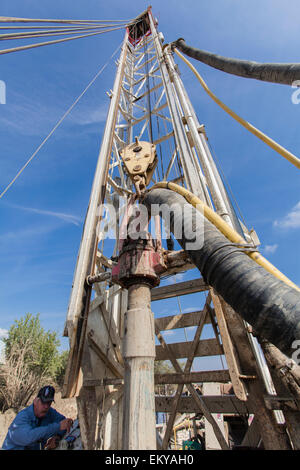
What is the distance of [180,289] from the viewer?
469 centimetres

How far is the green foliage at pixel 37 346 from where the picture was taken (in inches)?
758

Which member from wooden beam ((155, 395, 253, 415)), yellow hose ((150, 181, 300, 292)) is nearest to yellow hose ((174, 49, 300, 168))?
yellow hose ((150, 181, 300, 292))

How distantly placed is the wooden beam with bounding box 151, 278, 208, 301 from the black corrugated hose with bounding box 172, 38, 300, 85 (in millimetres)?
3201

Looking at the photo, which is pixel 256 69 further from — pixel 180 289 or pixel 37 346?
pixel 37 346

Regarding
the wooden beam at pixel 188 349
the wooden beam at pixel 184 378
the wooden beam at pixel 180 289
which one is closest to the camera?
the wooden beam at pixel 184 378

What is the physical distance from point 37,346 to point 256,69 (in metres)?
24.1

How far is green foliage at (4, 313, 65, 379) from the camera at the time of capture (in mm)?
19250

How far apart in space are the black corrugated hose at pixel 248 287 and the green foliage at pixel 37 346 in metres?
21.4

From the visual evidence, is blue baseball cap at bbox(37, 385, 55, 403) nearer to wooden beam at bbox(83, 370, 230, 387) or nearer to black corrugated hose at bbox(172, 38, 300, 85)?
wooden beam at bbox(83, 370, 230, 387)

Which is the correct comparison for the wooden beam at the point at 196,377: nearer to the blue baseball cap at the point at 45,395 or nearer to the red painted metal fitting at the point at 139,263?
the blue baseball cap at the point at 45,395

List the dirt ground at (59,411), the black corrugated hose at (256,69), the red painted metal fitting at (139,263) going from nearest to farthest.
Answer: the red painted metal fitting at (139,263), the black corrugated hose at (256,69), the dirt ground at (59,411)

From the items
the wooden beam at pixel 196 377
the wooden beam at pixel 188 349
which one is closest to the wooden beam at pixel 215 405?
the wooden beam at pixel 196 377

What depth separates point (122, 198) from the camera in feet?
18.4
